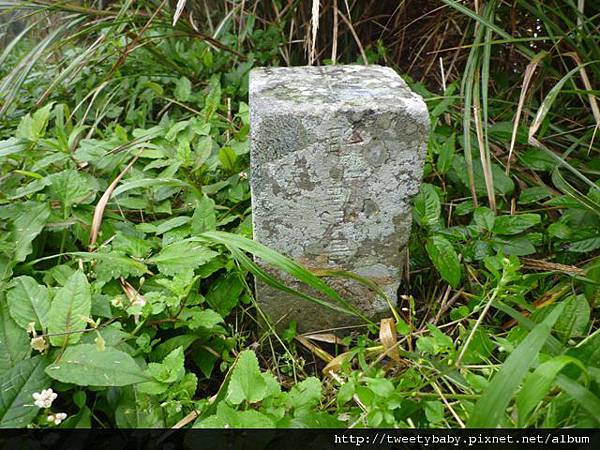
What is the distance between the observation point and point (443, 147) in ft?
4.67

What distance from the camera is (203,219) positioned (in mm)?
Result: 1276

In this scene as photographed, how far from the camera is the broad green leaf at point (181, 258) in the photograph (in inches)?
45.0

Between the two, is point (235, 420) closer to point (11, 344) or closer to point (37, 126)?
point (11, 344)

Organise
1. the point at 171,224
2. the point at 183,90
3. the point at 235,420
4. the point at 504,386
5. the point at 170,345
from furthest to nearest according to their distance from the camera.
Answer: the point at 183,90
the point at 171,224
the point at 170,345
the point at 235,420
the point at 504,386

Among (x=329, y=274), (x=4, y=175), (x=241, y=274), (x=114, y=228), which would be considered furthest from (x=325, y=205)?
(x=4, y=175)

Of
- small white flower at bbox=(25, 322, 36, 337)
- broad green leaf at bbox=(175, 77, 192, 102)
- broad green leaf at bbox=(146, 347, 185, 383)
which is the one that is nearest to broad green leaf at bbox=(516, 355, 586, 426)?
broad green leaf at bbox=(146, 347, 185, 383)

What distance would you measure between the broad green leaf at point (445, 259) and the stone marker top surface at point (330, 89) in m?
0.33

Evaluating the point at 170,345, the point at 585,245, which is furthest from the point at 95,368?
the point at 585,245

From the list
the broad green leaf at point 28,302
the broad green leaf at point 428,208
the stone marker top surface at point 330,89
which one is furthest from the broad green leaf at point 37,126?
the broad green leaf at point 428,208

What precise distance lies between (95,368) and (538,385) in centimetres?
72

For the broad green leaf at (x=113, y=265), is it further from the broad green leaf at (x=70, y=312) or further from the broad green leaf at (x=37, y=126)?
the broad green leaf at (x=37, y=126)

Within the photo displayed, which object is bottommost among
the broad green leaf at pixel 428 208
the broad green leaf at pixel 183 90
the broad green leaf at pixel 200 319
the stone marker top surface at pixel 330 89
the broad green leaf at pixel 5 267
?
the broad green leaf at pixel 200 319

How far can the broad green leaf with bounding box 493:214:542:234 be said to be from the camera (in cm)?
124

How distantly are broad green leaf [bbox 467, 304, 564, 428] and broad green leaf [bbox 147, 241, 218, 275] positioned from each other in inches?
24.3
